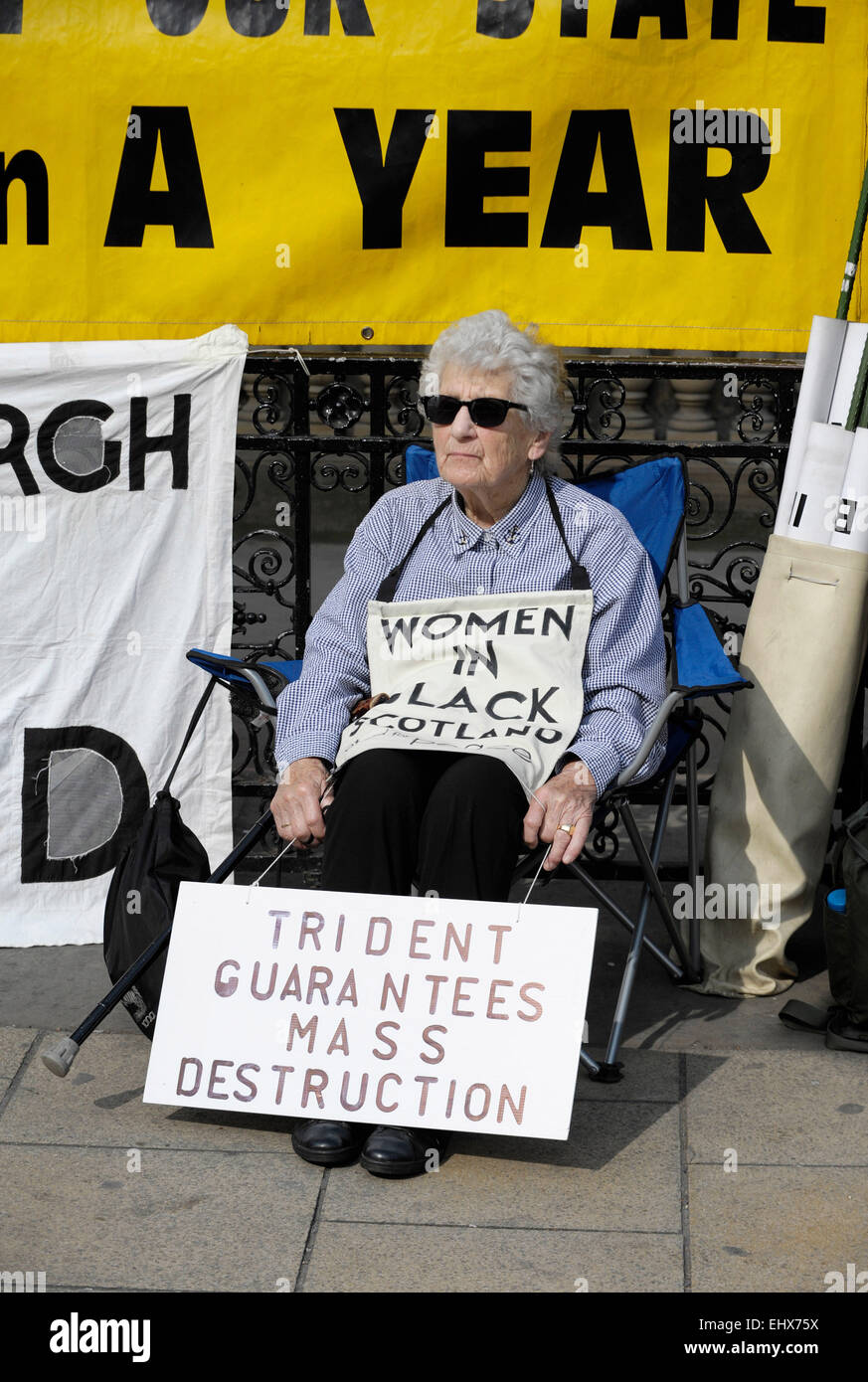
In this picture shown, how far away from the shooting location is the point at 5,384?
4.54 m

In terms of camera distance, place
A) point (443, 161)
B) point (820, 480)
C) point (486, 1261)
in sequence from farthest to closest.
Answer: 1. point (443, 161)
2. point (820, 480)
3. point (486, 1261)

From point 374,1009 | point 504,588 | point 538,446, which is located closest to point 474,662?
point 504,588

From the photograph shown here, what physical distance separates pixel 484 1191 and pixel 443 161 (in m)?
Result: 2.67

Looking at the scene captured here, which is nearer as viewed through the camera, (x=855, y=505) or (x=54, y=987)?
(x=855, y=505)

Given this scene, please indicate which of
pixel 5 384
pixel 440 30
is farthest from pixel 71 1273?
pixel 440 30

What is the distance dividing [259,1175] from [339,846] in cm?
68

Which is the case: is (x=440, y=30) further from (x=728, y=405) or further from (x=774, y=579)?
(x=728, y=405)

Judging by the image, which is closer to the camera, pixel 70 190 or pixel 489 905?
pixel 489 905

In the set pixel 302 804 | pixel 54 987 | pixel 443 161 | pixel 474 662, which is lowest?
pixel 54 987

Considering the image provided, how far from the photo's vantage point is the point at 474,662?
3789 millimetres

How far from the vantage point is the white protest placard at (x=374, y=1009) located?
3346mm

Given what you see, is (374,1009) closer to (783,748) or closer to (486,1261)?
(486,1261)
